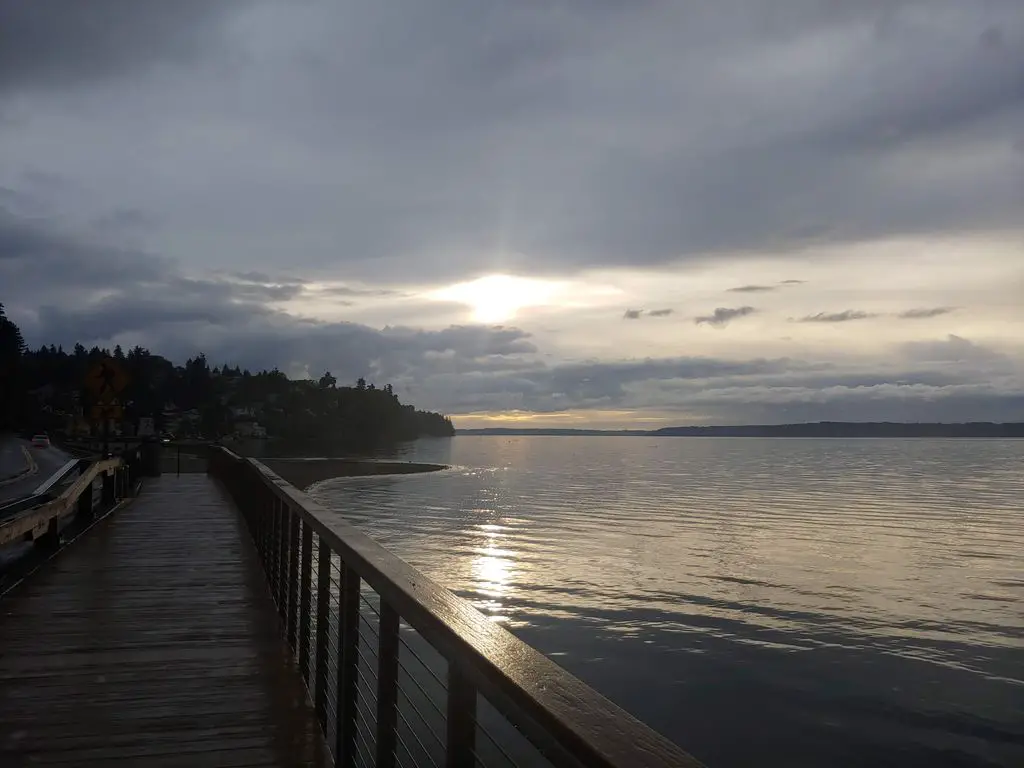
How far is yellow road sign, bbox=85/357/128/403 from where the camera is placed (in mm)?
14695

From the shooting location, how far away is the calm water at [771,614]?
1107cm

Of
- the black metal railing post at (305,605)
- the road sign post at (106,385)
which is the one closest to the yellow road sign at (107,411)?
the road sign post at (106,385)

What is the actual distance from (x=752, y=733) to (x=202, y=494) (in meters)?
12.5

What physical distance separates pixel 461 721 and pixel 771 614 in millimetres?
16924

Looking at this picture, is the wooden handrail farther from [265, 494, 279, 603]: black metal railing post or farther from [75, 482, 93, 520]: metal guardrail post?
[265, 494, 279, 603]: black metal railing post

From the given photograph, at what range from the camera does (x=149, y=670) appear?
4871 millimetres

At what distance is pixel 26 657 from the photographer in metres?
5.08

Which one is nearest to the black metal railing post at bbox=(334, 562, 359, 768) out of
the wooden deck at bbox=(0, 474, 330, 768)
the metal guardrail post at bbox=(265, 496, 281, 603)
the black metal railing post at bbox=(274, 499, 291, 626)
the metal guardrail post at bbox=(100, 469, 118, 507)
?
the wooden deck at bbox=(0, 474, 330, 768)

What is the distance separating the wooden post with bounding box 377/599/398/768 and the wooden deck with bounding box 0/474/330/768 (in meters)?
1.10

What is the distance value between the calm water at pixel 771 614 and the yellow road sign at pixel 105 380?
8139 mm

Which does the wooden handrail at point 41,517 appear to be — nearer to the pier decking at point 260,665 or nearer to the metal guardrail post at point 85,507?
the pier decking at point 260,665

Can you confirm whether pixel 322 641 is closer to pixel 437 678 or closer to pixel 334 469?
pixel 437 678

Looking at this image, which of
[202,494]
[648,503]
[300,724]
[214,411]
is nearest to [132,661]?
[300,724]

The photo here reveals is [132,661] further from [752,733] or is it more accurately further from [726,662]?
[726,662]
